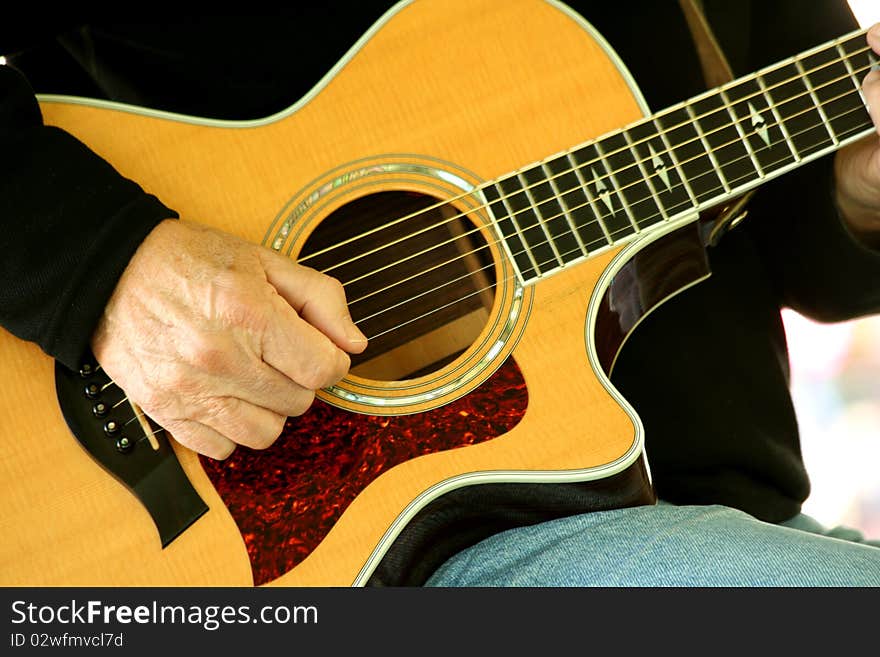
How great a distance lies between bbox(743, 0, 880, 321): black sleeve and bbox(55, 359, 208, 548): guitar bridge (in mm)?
868

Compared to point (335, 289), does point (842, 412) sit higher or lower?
lower

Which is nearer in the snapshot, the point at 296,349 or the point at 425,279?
the point at 296,349

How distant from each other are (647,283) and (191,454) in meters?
0.56

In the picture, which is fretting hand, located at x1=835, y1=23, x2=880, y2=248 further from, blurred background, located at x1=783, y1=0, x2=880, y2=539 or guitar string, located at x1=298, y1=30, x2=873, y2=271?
blurred background, located at x1=783, y1=0, x2=880, y2=539

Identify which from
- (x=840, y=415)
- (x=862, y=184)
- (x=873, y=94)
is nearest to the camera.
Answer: (x=873, y=94)

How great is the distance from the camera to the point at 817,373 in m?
1.63

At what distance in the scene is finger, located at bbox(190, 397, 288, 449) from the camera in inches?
28.3

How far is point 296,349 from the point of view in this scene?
71 cm

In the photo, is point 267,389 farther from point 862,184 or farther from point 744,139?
point 862,184

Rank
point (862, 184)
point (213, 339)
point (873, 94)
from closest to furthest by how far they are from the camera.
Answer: point (213, 339), point (873, 94), point (862, 184)

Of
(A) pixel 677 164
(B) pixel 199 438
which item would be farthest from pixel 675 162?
(B) pixel 199 438

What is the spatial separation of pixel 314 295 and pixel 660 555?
47 centimetres

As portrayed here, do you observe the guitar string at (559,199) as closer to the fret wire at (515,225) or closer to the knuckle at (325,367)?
the fret wire at (515,225)

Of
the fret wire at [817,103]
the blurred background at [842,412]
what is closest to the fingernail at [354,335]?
the fret wire at [817,103]
